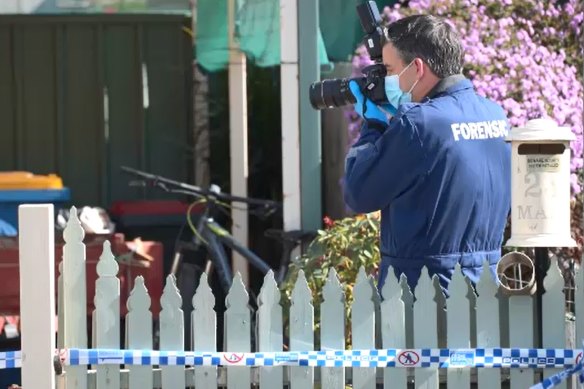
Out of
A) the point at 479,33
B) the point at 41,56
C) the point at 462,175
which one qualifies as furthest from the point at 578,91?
the point at 41,56

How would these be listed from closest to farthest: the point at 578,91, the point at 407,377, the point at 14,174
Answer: the point at 407,377 → the point at 578,91 → the point at 14,174

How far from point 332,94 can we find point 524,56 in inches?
98.8

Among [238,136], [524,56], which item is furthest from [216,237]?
[524,56]

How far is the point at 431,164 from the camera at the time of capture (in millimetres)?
5016

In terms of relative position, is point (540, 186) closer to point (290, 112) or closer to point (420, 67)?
point (420, 67)

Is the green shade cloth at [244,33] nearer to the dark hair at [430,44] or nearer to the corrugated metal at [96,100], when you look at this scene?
the corrugated metal at [96,100]

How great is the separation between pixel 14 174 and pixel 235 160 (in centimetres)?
133

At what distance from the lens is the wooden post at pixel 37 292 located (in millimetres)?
4863

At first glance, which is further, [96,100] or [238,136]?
[96,100]

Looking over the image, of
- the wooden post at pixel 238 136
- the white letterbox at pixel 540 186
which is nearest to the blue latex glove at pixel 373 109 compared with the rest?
the white letterbox at pixel 540 186

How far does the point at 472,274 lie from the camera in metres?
5.11

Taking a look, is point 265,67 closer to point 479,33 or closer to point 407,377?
point 479,33

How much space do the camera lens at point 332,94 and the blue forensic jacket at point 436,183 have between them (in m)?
0.33

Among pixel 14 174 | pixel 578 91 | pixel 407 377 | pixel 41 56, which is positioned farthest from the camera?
pixel 41 56
